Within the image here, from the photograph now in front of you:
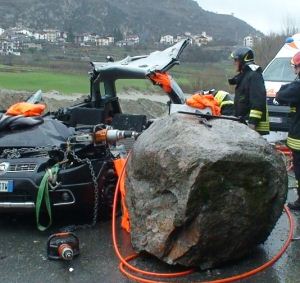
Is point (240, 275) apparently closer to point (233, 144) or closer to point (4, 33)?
point (233, 144)

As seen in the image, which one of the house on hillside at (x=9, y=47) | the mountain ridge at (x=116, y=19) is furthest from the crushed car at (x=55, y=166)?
the mountain ridge at (x=116, y=19)

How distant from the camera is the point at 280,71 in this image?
11812 mm

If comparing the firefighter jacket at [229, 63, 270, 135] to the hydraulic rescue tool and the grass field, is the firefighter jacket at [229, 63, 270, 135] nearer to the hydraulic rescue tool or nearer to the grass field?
the hydraulic rescue tool

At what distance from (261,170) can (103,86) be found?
387cm

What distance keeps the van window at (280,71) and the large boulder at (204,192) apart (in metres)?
7.41

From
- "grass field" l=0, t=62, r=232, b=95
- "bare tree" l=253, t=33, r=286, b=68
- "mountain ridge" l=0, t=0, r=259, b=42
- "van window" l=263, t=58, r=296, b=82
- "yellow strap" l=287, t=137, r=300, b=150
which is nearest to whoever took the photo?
"yellow strap" l=287, t=137, r=300, b=150

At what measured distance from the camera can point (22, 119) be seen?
584 centimetres

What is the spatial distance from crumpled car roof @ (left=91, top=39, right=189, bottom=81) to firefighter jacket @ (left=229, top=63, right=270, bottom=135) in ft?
2.84

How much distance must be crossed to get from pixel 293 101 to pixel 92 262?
278cm

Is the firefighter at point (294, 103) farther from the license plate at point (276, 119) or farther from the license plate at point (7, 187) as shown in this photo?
the license plate at point (276, 119)

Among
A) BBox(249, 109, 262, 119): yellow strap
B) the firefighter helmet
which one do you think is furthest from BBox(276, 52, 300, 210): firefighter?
the firefighter helmet

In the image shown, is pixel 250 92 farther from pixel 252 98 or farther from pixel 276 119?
pixel 276 119

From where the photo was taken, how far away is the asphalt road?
4.27 m

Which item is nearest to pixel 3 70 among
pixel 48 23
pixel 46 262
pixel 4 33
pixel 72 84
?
pixel 72 84
